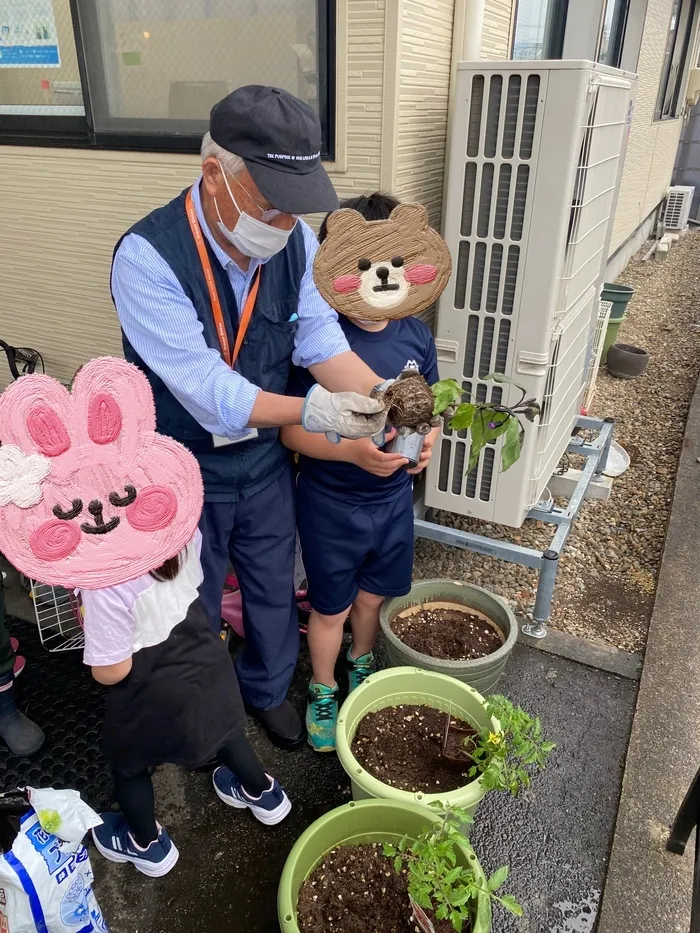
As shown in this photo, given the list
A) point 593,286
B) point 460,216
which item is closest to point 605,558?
point 593,286

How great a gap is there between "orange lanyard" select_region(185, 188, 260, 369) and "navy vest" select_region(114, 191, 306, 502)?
0.01 meters

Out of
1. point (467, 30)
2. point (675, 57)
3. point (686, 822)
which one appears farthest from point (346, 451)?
point (675, 57)

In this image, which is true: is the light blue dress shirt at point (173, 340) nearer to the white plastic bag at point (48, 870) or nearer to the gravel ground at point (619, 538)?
the white plastic bag at point (48, 870)

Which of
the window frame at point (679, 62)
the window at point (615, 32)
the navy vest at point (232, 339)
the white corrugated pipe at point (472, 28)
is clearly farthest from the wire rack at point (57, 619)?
the window frame at point (679, 62)

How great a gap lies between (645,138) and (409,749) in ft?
29.0

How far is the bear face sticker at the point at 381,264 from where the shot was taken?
59.5 inches

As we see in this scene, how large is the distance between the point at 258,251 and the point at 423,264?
416 mm

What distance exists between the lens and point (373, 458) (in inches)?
76.4

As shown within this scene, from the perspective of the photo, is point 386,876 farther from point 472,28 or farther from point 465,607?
point 472,28

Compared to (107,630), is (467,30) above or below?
above

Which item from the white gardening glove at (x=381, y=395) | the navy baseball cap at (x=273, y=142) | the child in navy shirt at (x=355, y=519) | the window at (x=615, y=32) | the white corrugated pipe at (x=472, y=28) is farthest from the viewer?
the window at (x=615, y=32)

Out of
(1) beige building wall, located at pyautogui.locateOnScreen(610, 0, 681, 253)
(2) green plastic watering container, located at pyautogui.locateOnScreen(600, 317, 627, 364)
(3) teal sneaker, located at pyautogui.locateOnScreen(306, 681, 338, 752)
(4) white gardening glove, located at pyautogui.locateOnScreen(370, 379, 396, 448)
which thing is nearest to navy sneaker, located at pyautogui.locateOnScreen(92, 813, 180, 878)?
(3) teal sneaker, located at pyautogui.locateOnScreen(306, 681, 338, 752)

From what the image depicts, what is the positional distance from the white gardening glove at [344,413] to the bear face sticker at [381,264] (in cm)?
22

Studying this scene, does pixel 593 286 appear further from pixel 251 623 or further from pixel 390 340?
pixel 251 623
